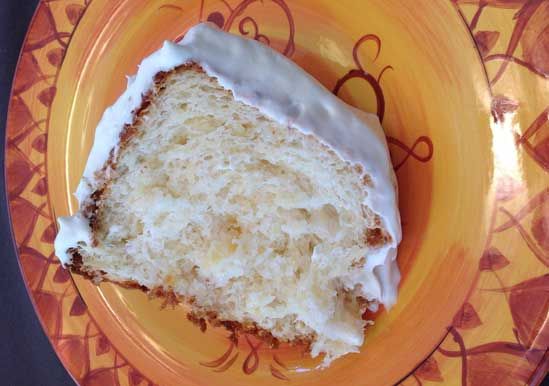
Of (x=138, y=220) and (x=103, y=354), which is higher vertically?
(x=138, y=220)

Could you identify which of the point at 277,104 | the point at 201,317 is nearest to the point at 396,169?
the point at 277,104

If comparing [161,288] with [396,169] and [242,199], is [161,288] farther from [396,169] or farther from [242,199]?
[396,169]

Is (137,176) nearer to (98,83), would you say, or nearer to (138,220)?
(138,220)

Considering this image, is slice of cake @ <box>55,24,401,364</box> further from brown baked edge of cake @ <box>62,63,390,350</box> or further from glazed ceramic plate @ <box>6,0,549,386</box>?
glazed ceramic plate @ <box>6,0,549,386</box>

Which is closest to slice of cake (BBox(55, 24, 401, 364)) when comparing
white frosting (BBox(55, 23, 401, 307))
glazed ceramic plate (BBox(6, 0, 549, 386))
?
white frosting (BBox(55, 23, 401, 307))

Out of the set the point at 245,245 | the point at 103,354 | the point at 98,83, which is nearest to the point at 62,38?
the point at 98,83

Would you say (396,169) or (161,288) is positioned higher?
(396,169)
